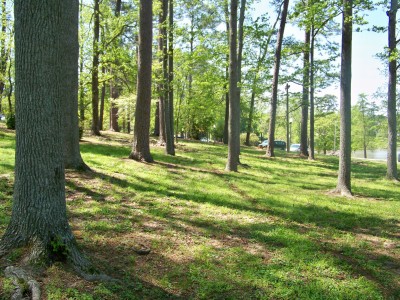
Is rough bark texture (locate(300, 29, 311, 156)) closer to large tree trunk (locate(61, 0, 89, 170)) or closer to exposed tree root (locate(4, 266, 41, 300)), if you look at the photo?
large tree trunk (locate(61, 0, 89, 170))

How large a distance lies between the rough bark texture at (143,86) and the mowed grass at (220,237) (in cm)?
143

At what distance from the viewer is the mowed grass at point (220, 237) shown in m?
3.78

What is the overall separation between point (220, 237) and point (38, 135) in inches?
126

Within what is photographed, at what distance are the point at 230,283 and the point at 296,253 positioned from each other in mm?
1365

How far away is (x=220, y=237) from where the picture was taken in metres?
5.26

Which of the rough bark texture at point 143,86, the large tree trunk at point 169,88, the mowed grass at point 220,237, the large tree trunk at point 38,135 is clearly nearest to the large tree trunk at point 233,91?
the mowed grass at point 220,237

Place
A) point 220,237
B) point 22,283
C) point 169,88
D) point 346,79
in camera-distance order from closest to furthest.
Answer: point 22,283 → point 220,237 → point 346,79 → point 169,88

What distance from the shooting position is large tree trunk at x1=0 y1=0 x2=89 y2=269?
3.15m

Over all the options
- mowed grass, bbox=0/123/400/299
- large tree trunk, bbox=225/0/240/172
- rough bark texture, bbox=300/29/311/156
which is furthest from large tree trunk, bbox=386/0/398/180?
large tree trunk, bbox=225/0/240/172

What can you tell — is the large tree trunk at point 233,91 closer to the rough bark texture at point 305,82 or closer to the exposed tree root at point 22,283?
the rough bark texture at point 305,82

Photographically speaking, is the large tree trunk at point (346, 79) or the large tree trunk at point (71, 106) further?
the large tree trunk at point (346, 79)

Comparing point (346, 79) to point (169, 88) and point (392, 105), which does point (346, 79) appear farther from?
point (169, 88)

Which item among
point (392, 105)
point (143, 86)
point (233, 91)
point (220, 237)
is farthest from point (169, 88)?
point (220, 237)

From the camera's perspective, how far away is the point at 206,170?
11.0 meters
